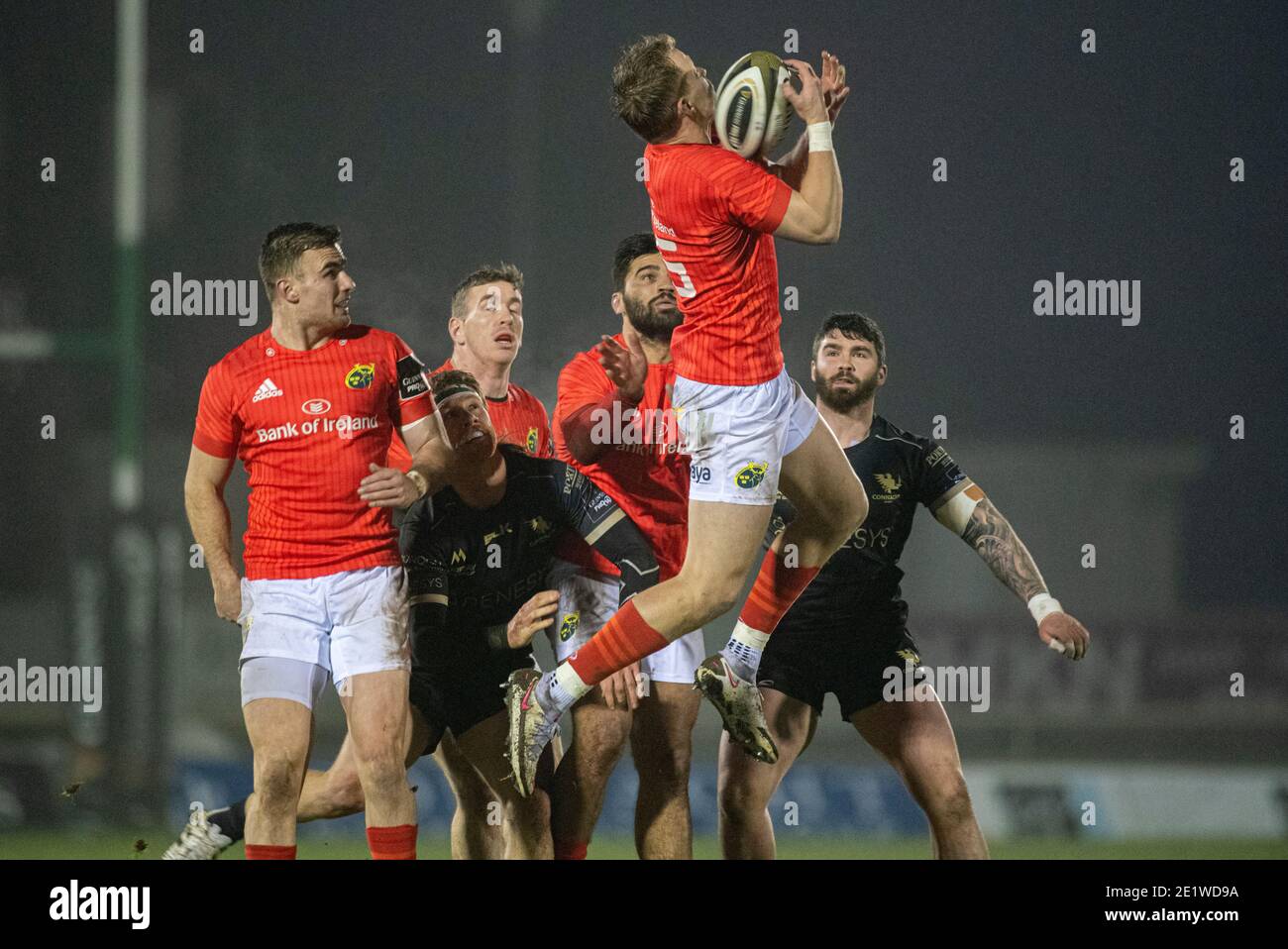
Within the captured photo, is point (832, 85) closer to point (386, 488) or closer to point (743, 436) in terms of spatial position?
point (743, 436)

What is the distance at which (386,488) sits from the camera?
4754 millimetres

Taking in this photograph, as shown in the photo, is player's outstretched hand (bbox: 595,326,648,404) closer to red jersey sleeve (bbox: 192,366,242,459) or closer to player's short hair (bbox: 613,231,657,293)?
player's short hair (bbox: 613,231,657,293)

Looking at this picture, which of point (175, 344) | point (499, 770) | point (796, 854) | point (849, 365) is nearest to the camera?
point (499, 770)

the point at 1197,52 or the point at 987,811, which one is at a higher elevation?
the point at 1197,52

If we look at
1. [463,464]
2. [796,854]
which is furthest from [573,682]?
[796,854]

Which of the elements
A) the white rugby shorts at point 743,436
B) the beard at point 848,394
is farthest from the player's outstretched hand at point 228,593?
the beard at point 848,394

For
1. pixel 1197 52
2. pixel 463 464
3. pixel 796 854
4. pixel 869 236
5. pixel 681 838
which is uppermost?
pixel 1197 52

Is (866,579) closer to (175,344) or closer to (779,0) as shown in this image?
(779,0)

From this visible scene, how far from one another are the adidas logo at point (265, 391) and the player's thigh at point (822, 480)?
1.63 m

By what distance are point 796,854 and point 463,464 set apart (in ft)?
8.62

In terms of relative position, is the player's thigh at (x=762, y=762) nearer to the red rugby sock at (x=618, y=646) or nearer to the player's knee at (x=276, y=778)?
the red rugby sock at (x=618, y=646)

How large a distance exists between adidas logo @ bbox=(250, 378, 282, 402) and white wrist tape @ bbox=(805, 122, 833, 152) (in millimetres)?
1843

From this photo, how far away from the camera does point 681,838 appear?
5148mm

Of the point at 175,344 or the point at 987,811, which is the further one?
the point at 987,811
